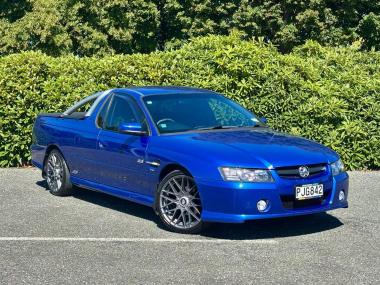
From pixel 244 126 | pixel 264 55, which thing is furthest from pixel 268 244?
pixel 264 55

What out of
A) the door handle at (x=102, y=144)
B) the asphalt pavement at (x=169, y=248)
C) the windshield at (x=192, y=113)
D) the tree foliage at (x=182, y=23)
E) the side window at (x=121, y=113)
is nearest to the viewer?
the asphalt pavement at (x=169, y=248)

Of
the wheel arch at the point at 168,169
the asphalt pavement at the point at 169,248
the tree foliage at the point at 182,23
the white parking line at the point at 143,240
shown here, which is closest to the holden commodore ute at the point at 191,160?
the wheel arch at the point at 168,169

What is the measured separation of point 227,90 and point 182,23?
24678mm

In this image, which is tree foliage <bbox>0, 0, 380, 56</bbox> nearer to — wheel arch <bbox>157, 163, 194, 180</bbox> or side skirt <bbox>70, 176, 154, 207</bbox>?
side skirt <bbox>70, 176, 154, 207</bbox>

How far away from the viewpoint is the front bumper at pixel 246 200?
652cm

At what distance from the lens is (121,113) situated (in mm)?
8203

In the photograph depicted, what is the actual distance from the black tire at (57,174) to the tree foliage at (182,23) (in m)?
23.7

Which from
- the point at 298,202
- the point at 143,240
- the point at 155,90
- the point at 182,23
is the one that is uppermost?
the point at 182,23

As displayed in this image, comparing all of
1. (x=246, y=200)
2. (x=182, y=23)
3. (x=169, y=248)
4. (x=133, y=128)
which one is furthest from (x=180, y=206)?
(x=182, y=23)

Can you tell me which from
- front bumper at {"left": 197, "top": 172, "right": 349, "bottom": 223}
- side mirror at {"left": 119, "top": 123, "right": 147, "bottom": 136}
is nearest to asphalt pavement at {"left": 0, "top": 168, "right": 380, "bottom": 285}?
front bumper at {"left": 197, "top": 172, "right": 349, "bottom": 223}

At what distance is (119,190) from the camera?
7.87m

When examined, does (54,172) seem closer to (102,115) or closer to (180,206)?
(102,115)

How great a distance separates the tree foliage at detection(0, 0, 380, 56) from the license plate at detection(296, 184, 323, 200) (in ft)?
88.4

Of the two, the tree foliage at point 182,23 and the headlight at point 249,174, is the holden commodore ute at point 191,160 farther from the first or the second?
the tree foliage at point 182,23
